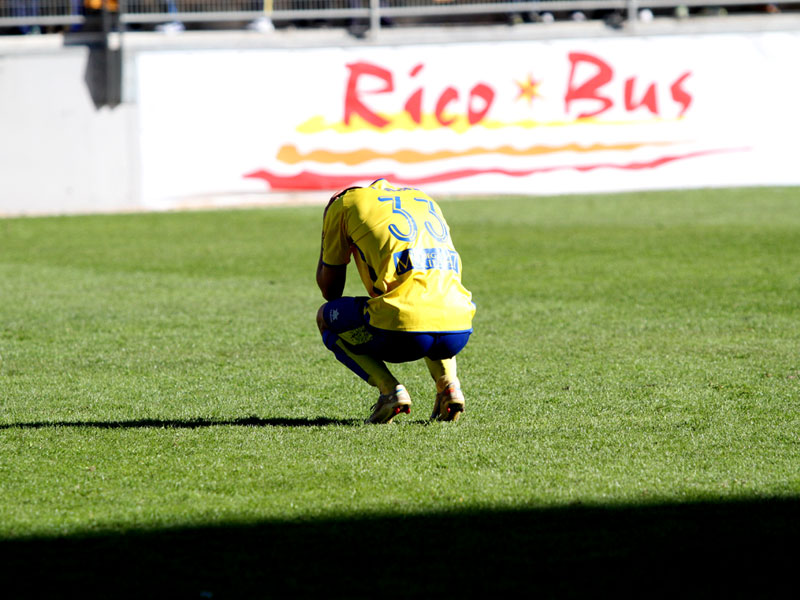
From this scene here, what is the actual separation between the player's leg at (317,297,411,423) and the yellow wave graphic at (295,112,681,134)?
568 inches

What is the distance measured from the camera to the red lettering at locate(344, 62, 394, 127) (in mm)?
19484

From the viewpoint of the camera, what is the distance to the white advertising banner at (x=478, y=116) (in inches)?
755

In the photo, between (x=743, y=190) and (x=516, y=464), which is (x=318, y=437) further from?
(x=743, y=190)

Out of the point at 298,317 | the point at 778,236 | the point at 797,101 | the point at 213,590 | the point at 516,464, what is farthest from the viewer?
the point at 797,101

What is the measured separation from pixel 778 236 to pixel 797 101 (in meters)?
8.74

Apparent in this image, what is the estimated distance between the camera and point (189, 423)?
5410 millimetres

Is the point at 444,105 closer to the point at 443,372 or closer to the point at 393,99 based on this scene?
the point at 393,99

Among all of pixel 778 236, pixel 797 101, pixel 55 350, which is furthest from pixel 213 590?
pixel 797 101

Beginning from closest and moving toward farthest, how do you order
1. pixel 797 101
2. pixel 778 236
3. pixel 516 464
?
pixel 516 464, pixel 778 236, pixel 797 101

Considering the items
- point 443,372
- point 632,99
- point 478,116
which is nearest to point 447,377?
point 443,372

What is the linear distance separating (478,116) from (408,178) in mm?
1696

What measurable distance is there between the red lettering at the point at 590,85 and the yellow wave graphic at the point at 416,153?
68cm

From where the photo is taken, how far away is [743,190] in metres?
19.9

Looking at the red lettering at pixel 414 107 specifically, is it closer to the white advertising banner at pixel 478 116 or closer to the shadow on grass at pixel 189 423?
the white advertising banner at pixel 478 116
